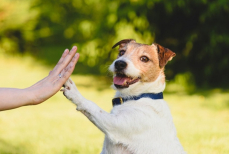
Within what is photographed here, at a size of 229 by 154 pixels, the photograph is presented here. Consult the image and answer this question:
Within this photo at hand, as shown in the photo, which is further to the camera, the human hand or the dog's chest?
the dog's chest

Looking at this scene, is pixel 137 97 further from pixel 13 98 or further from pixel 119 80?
pixel 13 98

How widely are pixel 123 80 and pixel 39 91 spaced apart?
3.30 ft

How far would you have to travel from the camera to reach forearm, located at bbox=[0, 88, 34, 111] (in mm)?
2760

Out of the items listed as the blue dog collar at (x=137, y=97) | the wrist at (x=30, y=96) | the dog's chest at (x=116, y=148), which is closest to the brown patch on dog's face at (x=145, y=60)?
the blue dog collar at (x=137, y=97)

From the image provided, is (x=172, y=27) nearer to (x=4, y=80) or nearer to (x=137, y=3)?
(x=137, y=3)

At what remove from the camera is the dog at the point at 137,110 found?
3.02 metres

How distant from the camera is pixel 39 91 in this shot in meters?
2.89

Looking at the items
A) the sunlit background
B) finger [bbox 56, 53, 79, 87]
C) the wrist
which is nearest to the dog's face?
finger [bbox 56, 53, 79, 87]

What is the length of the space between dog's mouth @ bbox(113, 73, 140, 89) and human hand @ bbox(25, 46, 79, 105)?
0.57 m

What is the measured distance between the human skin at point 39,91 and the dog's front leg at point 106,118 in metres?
0.12

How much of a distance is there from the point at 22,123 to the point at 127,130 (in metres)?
4.34

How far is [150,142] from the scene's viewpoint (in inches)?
127

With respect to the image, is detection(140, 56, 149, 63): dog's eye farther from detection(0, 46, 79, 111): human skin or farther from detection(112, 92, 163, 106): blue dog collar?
detection(0, 46, 79, 111): human skin

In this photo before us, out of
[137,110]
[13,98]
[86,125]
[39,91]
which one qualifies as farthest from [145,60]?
[86,125]
